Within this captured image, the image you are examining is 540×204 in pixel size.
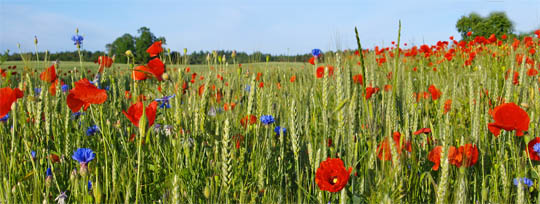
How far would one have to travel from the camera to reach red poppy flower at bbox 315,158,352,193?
92 cm

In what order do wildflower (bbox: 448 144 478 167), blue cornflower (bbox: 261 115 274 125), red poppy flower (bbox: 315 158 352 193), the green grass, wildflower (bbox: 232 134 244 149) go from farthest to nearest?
wildflower (bbox: 232 134 244 149)
blue cornflower (bbox: 261 115 274 125)
wildflower (bbox: 448 144 478 167)
the green grass
red poppy flower (bbox: 315 158 352 193)

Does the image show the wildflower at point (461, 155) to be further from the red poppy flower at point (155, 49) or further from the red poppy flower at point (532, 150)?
the red poppy flower at point (155, 49)

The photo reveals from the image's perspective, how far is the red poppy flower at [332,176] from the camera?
92 cm

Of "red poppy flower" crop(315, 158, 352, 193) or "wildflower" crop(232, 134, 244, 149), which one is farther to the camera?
"wildflower" crop(232, 134, 244, 149)

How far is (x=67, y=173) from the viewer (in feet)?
4.91

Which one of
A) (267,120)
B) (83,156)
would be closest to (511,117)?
(267,120)

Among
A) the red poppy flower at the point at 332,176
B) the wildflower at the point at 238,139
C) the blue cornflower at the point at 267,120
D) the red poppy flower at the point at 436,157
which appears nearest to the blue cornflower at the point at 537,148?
the red poppy flower at the point at 436,157

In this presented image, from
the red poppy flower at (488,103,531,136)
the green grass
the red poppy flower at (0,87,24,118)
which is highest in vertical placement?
the red poppy flower at (0,87,24,118)

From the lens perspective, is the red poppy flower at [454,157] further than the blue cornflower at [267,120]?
No

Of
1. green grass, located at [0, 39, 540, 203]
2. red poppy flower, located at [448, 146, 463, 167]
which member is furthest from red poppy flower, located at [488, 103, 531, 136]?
red poppy flower, located at [448, 146, 463, 167]

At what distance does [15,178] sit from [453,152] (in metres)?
1.58

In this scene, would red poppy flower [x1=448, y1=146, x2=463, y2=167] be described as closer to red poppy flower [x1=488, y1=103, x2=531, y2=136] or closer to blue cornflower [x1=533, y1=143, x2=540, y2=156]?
red poppy flower [x1=488, y1=103, x2=531, y2=136]

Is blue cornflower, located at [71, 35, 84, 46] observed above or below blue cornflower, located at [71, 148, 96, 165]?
above

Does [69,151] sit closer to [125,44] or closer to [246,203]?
[246,203]
